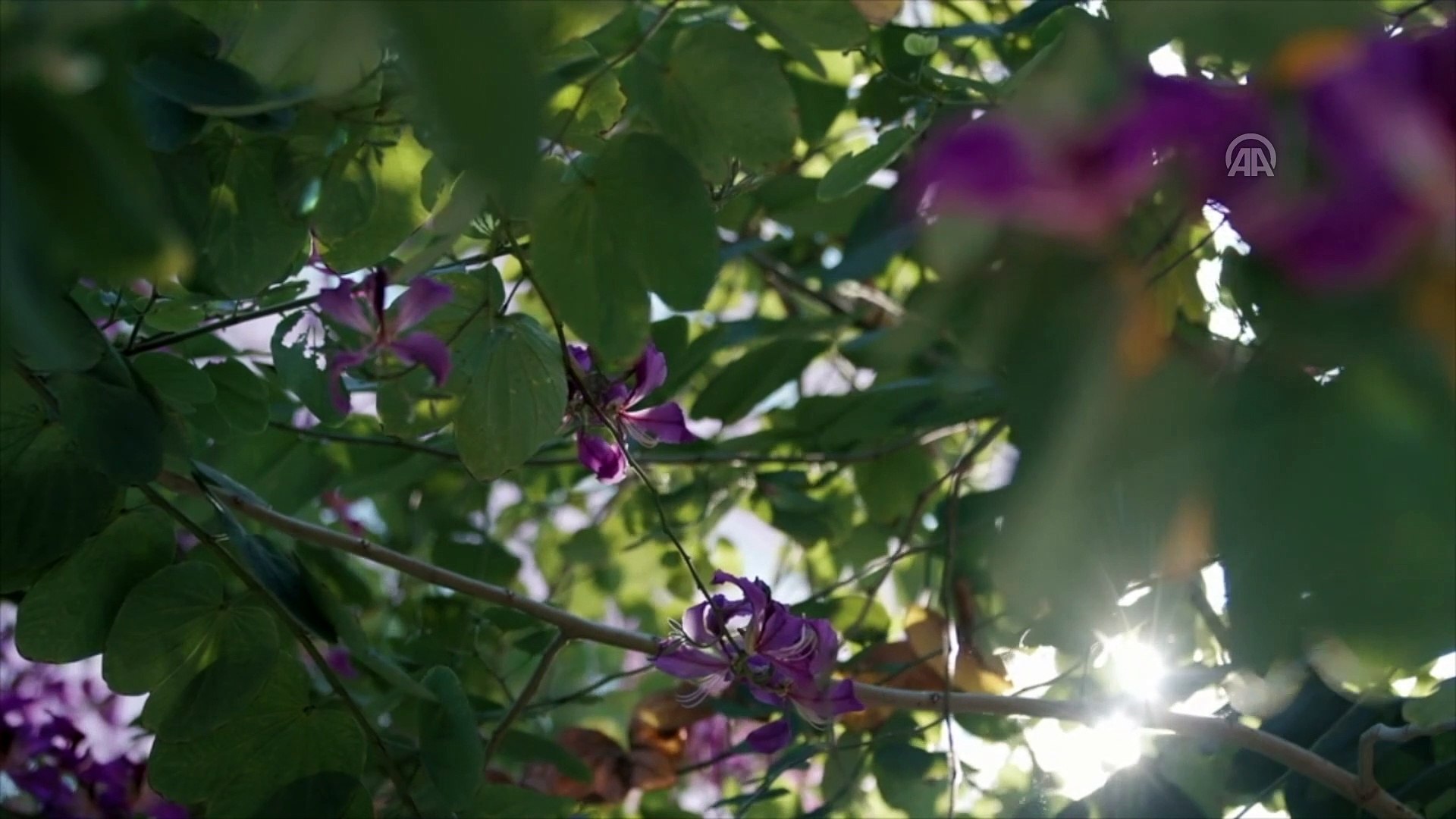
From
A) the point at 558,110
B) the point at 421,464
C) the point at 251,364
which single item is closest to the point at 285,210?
the point at 558,110

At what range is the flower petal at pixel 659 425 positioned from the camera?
827 mm

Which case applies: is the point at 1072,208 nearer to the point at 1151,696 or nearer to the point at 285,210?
the point at 285,210

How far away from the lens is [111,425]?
65 centimetres

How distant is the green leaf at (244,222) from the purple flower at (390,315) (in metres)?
0.03

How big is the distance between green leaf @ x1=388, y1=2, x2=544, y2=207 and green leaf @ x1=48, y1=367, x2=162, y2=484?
0.49m

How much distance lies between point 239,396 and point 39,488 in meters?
0.16

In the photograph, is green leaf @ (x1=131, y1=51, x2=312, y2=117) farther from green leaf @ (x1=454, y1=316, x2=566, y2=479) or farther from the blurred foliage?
green leaf @ (x1=454, y1=316, x2=566, y2=479)

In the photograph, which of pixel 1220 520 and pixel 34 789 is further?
pixel 34 789

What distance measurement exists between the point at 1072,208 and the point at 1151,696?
66 cm

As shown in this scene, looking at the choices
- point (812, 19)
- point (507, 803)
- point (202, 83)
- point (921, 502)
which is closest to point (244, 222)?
point (202, 83)

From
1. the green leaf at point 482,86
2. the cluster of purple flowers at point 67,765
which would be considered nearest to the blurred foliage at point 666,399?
the green leaf at point 482,86

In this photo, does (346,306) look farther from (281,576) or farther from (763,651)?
(763,651)

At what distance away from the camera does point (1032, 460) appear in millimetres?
260

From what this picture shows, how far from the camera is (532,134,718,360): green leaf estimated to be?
51cm
